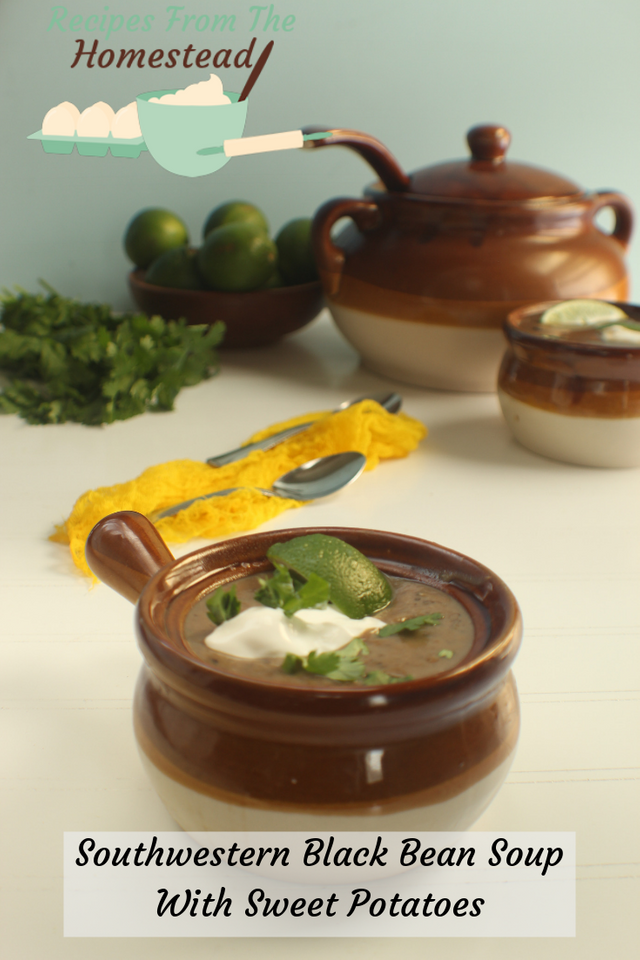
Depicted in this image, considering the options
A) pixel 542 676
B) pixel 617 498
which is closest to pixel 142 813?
pixel 542 676

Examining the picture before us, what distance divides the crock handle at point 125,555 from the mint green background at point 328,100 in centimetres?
118

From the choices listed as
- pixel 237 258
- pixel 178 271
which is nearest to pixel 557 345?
pixel 237 258

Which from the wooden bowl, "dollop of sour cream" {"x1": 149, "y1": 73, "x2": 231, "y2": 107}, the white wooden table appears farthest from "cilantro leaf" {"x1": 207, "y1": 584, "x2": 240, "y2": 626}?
the wooden bowl

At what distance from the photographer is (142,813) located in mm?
447

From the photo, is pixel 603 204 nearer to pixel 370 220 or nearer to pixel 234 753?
pixel 370 220

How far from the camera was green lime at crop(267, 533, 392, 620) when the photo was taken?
43cm

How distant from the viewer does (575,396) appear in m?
0.92

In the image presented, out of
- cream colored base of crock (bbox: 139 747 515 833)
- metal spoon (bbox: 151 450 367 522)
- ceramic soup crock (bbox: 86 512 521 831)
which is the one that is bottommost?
metal spoon (bbox: 151 450 367 522)

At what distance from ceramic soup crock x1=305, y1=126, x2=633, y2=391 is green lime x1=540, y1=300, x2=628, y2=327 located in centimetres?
7

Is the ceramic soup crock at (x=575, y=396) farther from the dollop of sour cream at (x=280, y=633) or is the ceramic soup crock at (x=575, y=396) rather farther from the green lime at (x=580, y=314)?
the dollop of sour cream at (x=280, y=633)

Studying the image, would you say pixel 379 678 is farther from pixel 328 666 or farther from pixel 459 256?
pixel 459 256

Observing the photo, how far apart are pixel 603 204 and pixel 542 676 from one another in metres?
0.82

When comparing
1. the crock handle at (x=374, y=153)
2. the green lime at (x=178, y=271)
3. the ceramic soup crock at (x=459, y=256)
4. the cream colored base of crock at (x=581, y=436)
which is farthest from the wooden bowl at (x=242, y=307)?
the cream colored base of crock at (x=581, y=436)

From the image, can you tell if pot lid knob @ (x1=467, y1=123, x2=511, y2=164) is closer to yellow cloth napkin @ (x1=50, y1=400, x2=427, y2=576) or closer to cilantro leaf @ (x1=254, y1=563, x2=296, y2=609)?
yellow cloth napkin @ (x1=50, y1=400, x2=427, y2=576)
